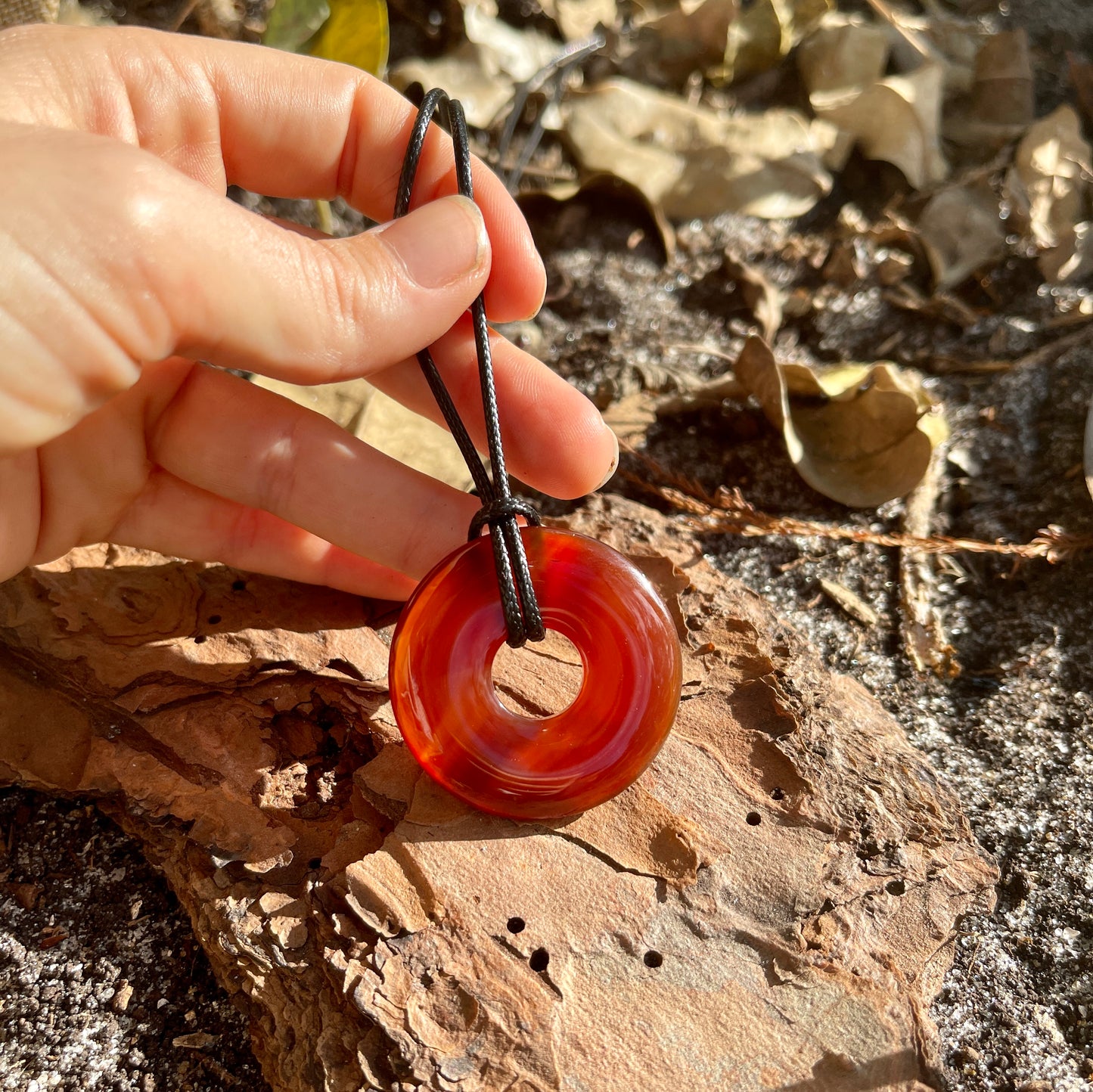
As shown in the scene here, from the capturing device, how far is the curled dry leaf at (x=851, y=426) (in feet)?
6.94

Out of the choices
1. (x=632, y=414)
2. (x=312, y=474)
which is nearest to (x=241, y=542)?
(x=312, y=474)

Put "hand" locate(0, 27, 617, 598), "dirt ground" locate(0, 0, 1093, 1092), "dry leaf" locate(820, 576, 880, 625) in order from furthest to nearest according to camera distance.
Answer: "dry leaf" locate(820, 576, 880, 625) < "dirt ground" locate(0, 0, 1093, 1092) < "hand" locate(0, 27, 617, 598)

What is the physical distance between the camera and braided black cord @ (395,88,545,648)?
5.08ft

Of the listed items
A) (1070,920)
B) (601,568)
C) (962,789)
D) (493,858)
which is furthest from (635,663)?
(1070,920)

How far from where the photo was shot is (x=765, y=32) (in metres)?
2.91

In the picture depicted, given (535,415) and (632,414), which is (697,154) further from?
(535,415)

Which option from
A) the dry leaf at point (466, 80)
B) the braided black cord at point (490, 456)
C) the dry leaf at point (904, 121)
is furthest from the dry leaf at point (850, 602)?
the dry leaf at point (466, 80)

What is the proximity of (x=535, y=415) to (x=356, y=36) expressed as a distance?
1.24 m

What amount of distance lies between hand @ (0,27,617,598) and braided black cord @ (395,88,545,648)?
0.30 ft

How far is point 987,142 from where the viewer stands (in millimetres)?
2812

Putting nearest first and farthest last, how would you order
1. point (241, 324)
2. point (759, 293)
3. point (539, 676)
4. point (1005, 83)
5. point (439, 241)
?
point (241, 324) → point (439, 241) → point (539, 676) → point (759, 293) → point (1005, 83)

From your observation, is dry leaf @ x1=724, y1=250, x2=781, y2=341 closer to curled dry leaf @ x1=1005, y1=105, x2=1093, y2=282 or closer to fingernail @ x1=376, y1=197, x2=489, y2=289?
curled dry leaf @ x1=1005, y1=105, x2=1093, y2=282

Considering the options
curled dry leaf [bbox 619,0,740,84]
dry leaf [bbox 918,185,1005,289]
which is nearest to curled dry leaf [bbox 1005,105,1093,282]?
dry leaf [bbox 918,185,1005,289]

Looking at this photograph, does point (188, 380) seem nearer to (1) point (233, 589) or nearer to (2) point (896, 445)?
(1) point (233, 589)
